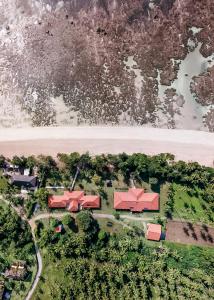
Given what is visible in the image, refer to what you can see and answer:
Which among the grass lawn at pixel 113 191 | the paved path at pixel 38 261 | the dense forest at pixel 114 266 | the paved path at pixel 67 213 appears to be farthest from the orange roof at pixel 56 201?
the paved path at pixel 38 261

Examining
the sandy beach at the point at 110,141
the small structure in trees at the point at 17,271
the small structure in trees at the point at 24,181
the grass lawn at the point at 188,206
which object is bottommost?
the small structure in trees at the point at 17,271

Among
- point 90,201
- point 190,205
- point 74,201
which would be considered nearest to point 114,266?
point 90,201

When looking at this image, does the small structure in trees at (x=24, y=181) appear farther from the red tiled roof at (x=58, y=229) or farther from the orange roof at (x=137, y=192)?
the orange roof at (x=137, y=192)

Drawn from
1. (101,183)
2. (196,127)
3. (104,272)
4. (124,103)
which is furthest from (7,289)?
(196,127)

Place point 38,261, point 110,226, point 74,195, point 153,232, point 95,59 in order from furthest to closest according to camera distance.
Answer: point 95,59
point 110,226
point 38,261
point 74,195
point 153,232

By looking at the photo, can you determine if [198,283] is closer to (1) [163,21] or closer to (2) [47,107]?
(2) [47,107]

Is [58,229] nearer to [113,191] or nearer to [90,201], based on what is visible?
[90,201]
